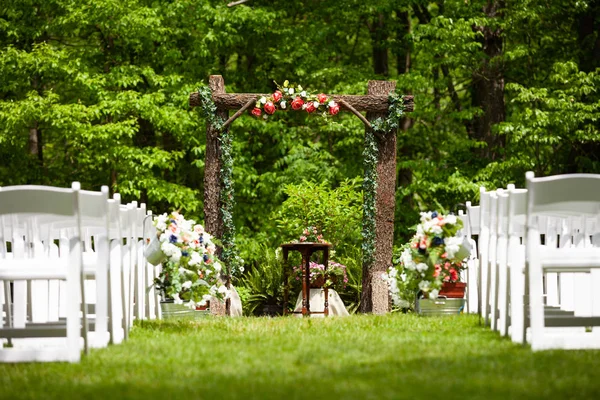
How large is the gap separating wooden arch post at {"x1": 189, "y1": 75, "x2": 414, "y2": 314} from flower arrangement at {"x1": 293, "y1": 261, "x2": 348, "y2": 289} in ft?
2.69

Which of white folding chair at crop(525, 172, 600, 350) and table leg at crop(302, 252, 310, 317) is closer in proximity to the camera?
white folding chair at crop(525, 172, 600, 350)

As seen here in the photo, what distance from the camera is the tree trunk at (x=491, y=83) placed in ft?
58.3

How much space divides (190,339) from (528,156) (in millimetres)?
10492

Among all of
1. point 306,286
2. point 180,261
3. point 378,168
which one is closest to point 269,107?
point 378,168

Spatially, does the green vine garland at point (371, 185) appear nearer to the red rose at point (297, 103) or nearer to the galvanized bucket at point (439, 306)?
the red rose at point (297, 103)

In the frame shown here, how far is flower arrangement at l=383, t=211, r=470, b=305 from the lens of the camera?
8555 millimetres

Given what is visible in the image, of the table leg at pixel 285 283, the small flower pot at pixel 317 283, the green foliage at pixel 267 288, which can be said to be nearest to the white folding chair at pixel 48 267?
the table leg at pixel 285 283

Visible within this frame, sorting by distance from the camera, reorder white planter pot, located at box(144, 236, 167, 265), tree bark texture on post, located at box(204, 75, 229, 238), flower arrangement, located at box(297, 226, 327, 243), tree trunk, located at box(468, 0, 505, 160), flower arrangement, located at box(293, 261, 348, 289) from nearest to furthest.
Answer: white planter pot, located at box(144, 236, 167, 265) < tree bark texture on post, located at box(204, 75, 229, 238) < flower arrangement, located at box(293, 261, 348, 289) < flower arrangement, located at box(297, 226, 327, 243) < tree trunk, located at box(468, 0, 505, 160)

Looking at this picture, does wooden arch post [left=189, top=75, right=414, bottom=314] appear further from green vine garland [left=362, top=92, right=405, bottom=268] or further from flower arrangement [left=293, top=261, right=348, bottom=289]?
flower arrangement [left=293, top=261, right=348, bottom=289]

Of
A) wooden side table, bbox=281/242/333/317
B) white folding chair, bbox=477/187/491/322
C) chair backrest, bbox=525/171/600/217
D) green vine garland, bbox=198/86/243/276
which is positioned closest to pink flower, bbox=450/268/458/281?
white folding chair, bbox=477/187/491/322

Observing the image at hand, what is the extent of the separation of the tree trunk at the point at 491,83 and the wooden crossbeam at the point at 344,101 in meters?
5.82

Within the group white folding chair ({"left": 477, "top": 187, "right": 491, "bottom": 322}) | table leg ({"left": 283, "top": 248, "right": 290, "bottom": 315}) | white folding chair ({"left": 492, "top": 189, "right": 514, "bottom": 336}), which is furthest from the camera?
table leg ({"left": 283, "top": 248, "right": 290, "bottom": 315})

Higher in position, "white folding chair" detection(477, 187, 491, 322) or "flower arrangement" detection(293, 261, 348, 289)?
"white folding chair" detection(477, 187, 491, 322)

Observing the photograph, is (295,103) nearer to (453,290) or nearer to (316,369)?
(453,290)
